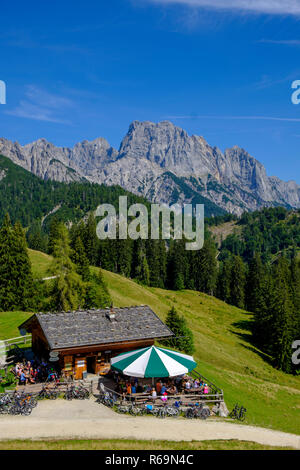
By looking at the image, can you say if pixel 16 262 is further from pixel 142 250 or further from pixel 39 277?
pixel 142 250

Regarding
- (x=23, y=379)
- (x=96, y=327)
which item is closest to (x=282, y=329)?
(x=96, y=327)

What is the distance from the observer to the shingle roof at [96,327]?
27.7 metres

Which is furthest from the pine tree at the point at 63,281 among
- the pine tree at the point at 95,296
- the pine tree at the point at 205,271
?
the pine tree at the point at 205,271

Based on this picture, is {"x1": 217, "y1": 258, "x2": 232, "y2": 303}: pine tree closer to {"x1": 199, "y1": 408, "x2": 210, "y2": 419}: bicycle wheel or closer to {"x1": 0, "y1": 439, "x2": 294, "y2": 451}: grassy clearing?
{"x1": 199, "y1": 408, "x2": 210, "y2": 419}: bicycle wheel

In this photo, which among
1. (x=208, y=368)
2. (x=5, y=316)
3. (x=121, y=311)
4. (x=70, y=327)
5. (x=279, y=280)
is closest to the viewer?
(x=70, y=327)

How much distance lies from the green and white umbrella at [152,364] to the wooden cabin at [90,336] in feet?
7.91

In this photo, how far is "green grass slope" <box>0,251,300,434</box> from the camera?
113 feet

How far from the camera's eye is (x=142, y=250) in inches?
4727

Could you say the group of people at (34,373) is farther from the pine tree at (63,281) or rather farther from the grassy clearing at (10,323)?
the pine tree at (63,281)

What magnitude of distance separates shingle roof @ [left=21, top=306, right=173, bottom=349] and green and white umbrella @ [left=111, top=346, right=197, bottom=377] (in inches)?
104

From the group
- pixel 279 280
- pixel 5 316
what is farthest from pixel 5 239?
pixel 279 280

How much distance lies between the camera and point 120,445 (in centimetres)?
1728

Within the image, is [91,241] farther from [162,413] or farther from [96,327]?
[162,413]
